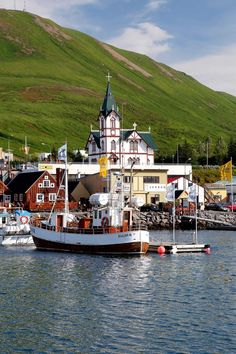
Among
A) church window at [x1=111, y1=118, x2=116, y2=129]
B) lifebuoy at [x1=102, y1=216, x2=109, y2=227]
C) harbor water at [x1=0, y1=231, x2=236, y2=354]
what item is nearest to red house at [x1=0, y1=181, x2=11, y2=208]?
church window at [x1=111, y1=118, x2=116, y2=129]

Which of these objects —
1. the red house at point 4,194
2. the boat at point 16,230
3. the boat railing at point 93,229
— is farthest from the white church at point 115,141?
the boat railing at point 93,229

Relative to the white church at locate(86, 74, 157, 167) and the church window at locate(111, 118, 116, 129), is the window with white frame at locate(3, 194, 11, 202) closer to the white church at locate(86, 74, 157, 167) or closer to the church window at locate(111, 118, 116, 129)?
the white church at locate(86, 74, 157, 167)

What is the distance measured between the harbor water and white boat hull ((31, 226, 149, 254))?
154cm

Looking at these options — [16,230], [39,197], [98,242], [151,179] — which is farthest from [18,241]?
[151,179]

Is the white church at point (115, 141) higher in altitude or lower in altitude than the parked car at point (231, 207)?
higher

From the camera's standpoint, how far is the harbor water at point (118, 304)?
33.3m

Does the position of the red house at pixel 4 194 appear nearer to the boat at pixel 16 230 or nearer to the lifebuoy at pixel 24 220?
the boat at pixel 16 230

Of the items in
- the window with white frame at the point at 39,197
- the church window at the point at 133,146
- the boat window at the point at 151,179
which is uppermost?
the church window at the point at 133,146

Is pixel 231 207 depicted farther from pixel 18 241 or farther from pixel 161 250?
pixel 161 250

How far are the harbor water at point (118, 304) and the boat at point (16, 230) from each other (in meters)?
16.8

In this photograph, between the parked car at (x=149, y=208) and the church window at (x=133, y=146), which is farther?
the church window at (x=133, y=146)

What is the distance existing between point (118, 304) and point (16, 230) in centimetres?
4774

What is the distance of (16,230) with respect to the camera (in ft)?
289

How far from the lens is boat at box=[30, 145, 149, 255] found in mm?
66875
